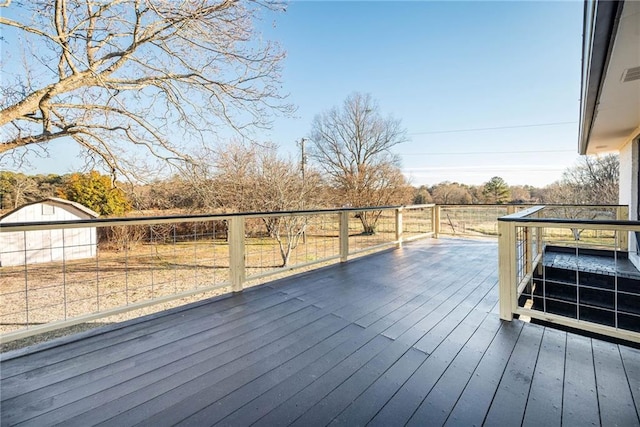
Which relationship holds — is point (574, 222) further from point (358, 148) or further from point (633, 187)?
point (358, 148)

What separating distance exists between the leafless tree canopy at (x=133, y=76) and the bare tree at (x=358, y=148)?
7.31m

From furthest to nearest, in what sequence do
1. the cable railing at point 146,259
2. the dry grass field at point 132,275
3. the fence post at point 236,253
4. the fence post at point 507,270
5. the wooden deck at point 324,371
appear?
the dry grass field at point 132,275, the cable railing at point 146,259, the fence post at point 236,253, the fence post at point 507,270, the wooden deck at point 324,371

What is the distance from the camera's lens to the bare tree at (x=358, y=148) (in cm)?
1297

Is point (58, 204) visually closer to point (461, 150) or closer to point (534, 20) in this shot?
point (534, 20)

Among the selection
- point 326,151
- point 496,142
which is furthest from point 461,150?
point 326,151

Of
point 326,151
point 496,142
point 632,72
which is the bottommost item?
point 632,72

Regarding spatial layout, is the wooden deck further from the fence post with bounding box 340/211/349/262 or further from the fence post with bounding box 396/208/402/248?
the fence post with bounding box 396/208/402/248

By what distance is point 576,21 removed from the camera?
6332 millimetres

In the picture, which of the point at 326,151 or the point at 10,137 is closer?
the point at 10,137

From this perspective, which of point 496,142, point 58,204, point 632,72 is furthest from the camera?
point 496,142

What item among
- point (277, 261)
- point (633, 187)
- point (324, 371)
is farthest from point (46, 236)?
point (633, 187)

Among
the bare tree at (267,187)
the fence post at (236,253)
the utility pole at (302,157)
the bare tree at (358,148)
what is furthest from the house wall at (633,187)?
the bare tree at (358,148)

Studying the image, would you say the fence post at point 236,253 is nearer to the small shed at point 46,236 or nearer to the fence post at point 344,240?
the fence post at point 344,240

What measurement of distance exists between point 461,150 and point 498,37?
11.0 m
